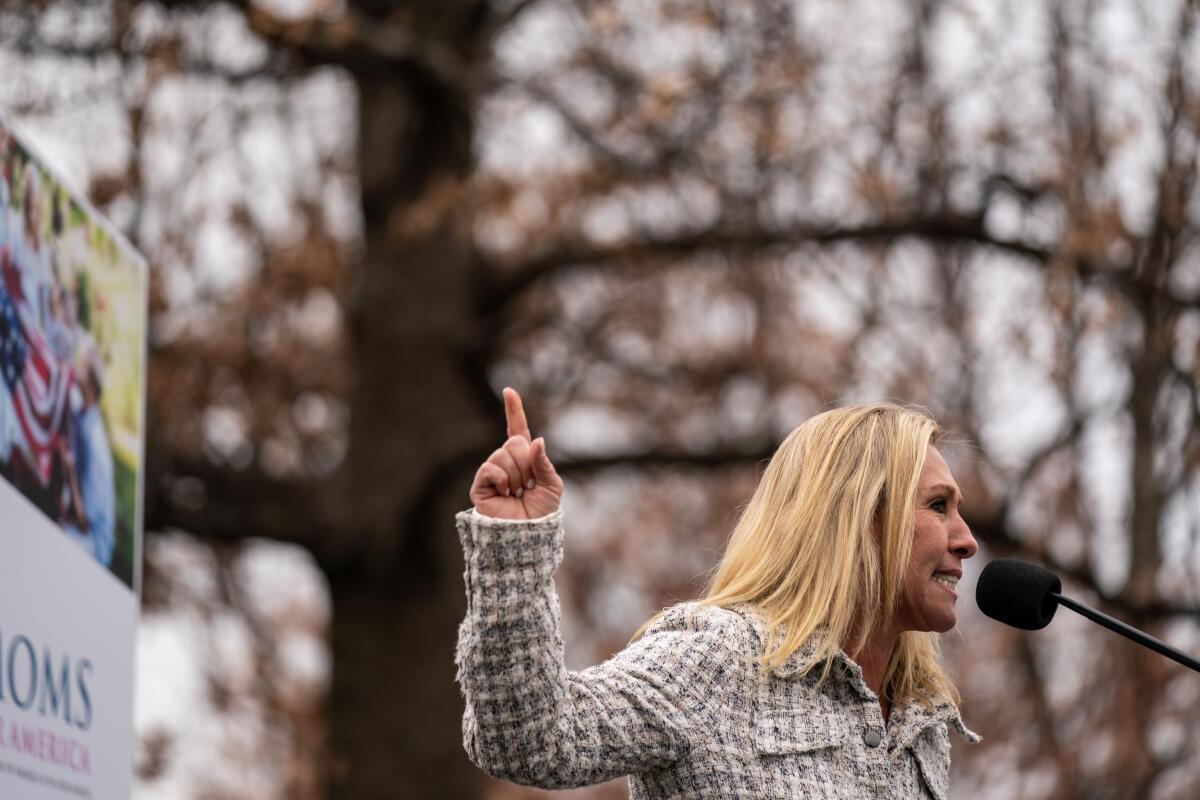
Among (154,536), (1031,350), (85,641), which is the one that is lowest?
(85,641)

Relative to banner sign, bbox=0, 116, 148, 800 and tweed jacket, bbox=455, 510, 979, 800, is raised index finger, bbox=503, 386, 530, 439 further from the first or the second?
banner sign, bbox=0, 116, 148, 800

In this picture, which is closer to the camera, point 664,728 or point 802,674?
point 664,728

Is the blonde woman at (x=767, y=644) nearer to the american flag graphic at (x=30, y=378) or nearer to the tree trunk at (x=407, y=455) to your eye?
the american flag graphic at (x=30, y=378)

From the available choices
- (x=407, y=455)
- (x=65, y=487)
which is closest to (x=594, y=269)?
(x=407, y=455)

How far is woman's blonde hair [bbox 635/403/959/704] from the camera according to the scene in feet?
10.4

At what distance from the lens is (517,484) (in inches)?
A: 110

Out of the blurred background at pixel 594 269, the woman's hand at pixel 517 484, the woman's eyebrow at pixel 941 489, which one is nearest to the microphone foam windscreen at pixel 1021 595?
the woman's eyebrow at pixel 941 489

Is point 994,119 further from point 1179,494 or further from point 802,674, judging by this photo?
point 802,674

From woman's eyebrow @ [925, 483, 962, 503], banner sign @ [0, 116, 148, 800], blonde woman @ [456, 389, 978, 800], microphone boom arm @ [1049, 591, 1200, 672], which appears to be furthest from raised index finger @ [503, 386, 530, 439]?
banner sign @ [0, 116, 148, 800]

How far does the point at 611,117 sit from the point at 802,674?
6.51m

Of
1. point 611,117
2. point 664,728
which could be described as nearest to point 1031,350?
point 611,117

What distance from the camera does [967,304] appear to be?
33.3 feet

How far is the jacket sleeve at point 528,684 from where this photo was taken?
2.69 meters

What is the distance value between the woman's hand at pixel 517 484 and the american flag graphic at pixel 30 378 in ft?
4.66
